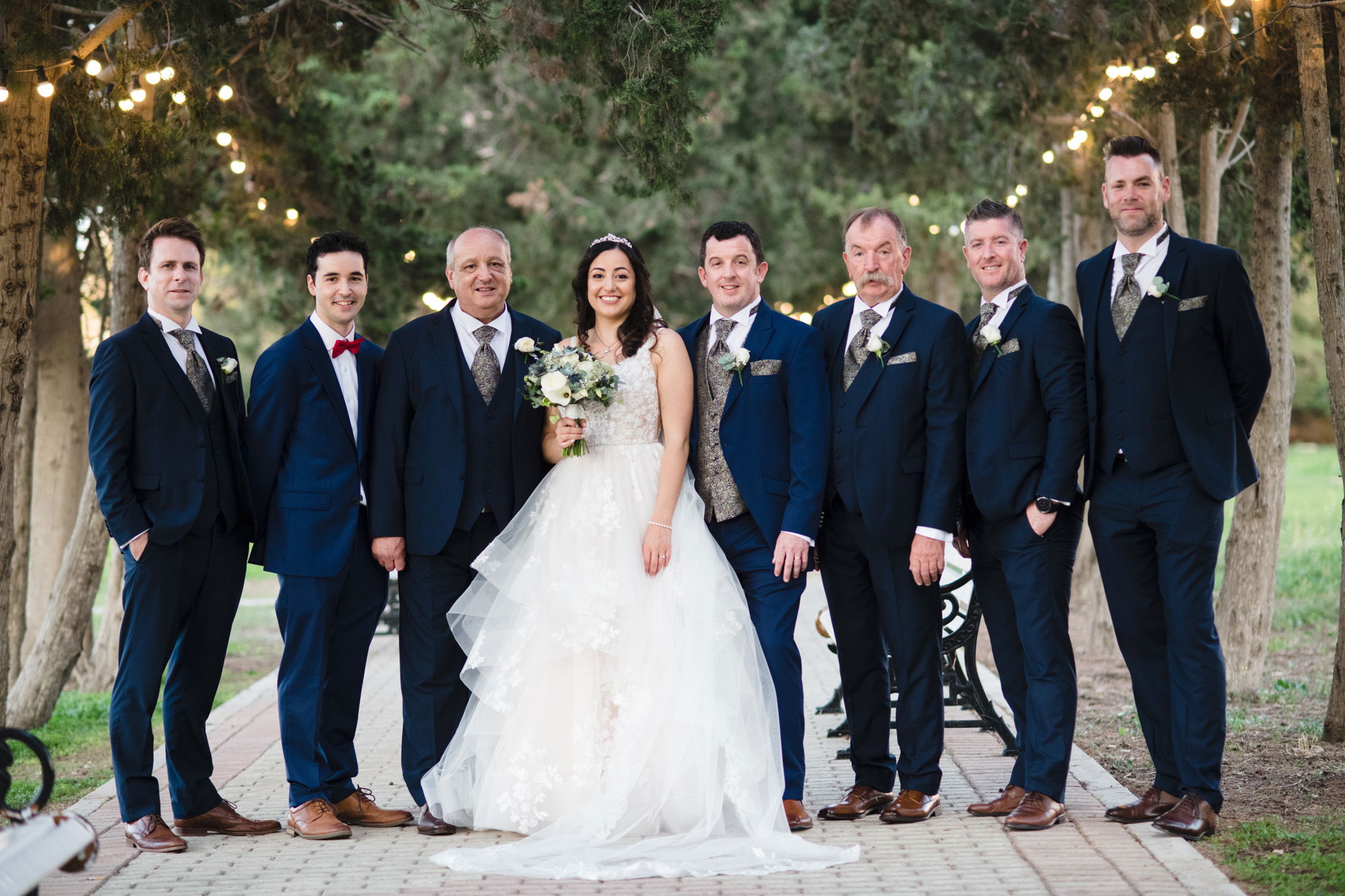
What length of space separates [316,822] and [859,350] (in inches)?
118

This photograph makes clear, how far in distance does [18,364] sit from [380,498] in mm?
2437

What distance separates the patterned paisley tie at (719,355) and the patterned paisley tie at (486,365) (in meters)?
0.93

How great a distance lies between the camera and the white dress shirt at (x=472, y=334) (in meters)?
5.75

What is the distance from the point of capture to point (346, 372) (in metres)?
5.78

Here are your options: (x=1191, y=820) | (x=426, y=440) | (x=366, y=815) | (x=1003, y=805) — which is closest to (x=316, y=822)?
(x=366, y=815)

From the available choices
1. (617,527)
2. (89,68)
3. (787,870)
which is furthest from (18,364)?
(787,870)

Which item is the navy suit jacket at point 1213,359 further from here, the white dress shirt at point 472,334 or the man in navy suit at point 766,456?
the white dress shirt at point 472,334

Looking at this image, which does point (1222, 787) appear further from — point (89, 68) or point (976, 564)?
point (89, 68)

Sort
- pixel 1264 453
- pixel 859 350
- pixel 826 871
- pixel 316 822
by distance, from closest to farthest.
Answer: pixel 826 871, pixel 316 822, pixel 859 350, pixel 1264 453

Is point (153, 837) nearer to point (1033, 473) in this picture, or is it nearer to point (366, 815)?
point (366, 815)

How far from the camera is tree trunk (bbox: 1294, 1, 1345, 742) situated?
680 cm

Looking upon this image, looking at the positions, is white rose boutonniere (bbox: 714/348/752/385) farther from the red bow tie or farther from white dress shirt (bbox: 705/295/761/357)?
the red bow tie

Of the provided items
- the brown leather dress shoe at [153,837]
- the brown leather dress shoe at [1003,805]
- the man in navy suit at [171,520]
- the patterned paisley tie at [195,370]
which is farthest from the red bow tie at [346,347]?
the brown leather dress shoe at [1003,805]

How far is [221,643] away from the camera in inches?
220
